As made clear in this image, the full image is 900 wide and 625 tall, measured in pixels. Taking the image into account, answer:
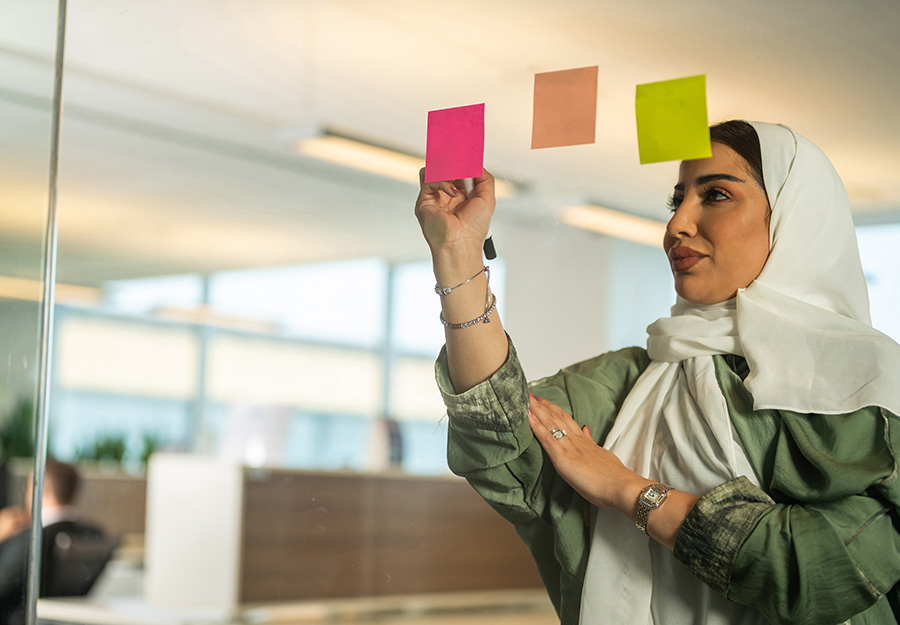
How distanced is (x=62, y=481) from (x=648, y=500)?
2906mm

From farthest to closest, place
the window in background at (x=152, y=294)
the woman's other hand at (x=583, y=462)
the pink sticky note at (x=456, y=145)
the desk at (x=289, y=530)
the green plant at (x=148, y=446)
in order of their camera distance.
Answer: the green plant at (x=148, y=446), the window in background at (x=152, y=294), the desk at (x=289, y=530), the pink sticky note at (x=456, y=145), the woman's other hand at (x=583, y=462)

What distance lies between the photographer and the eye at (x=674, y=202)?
104 centimetres

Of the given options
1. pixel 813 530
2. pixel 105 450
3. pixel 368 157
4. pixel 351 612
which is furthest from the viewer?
pixel 105 450

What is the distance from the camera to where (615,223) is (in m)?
1.21

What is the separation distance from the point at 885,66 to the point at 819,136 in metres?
0.11

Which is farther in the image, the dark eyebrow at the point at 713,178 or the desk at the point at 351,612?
the desk at the point at 351,612

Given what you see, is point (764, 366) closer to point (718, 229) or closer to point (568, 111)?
point (718, 229)

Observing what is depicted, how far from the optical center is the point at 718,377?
0.95 metres

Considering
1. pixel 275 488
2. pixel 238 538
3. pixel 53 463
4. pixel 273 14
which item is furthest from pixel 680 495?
pixel 53 463

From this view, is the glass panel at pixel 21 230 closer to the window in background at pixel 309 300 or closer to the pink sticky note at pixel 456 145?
the pink sticky note at pixel 456 145

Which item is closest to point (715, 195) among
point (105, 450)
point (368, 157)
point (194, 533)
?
point (368, 157)

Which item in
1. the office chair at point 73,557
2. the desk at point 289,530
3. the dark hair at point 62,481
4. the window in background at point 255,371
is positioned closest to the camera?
the desk at point 289,530

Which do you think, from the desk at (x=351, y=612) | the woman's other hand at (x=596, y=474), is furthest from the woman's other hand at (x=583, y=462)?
the desk at (x=351, y=612)

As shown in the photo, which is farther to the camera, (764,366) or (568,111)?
(568,111)
